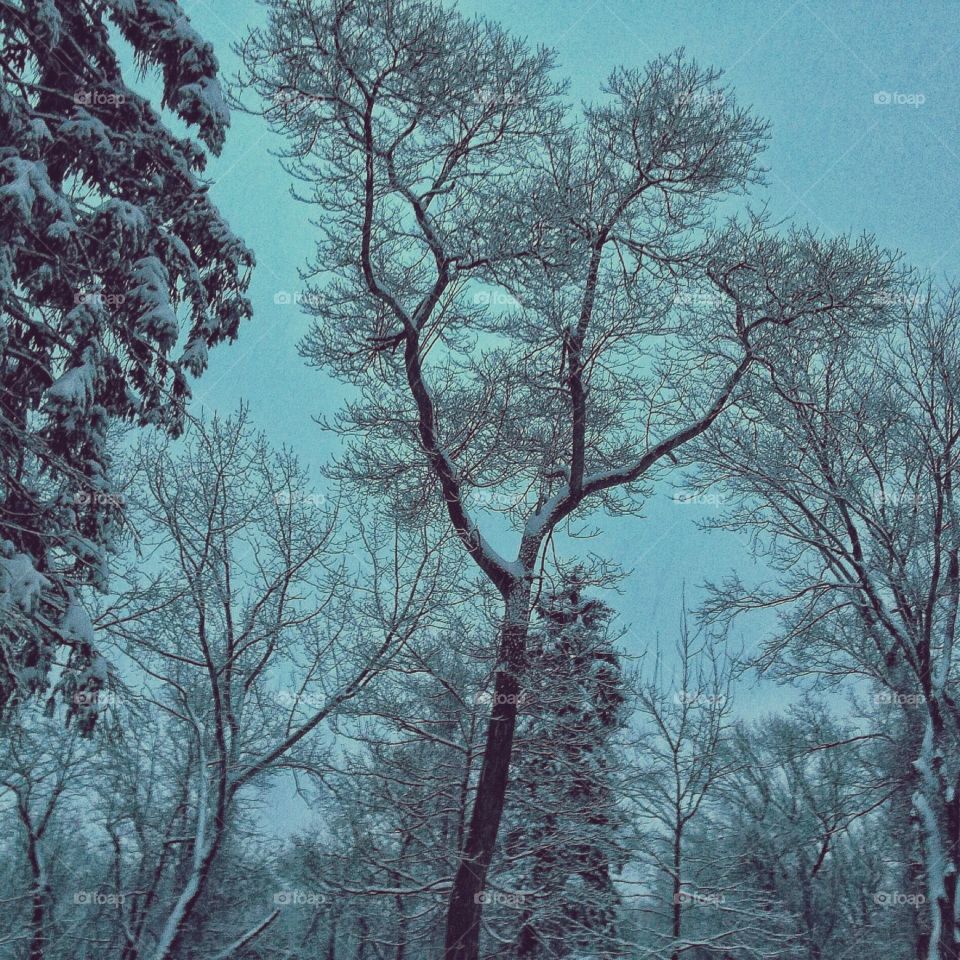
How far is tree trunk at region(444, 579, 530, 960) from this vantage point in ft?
29.9

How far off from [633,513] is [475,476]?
3.03 meters

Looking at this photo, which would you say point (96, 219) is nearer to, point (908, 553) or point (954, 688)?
point (908, 553)

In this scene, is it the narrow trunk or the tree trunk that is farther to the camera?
the narrow trunk

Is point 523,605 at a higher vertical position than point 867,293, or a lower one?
lower

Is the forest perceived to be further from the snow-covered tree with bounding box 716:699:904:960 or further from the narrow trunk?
the snow-covered tree with bounding box 716:699:904:960

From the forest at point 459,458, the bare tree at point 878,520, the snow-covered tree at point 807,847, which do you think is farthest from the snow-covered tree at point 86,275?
the snow-covered tree at point 807,847

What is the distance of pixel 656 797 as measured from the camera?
1557cm

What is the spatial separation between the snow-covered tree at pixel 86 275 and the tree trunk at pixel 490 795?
177 inches

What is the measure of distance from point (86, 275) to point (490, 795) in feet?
23.2

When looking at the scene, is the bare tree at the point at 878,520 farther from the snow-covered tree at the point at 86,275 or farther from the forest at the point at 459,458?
the snow-covered tree at the point at 86,275

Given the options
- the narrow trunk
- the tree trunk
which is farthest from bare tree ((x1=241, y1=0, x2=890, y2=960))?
the narrow trunk

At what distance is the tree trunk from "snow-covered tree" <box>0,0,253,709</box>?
4.50m

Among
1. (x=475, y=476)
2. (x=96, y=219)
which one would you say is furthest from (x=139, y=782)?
(x=96, y=219)

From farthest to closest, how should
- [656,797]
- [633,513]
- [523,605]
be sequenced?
[656,797] → [633,513] → [523,605]
